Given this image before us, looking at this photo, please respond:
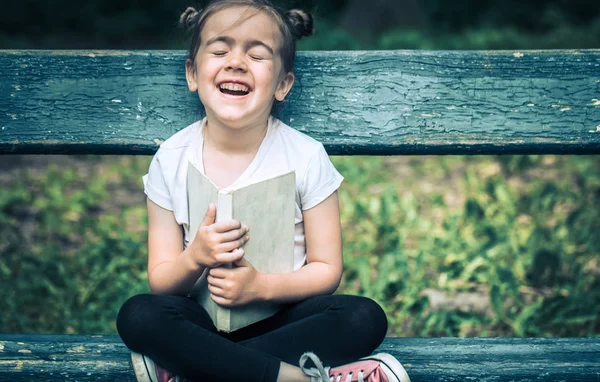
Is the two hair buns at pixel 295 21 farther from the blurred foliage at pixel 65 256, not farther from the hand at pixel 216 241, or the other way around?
the blurred foliage at pixel 65 256

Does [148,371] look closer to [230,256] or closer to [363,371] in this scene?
[230,256]

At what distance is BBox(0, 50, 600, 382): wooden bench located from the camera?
2088 mm

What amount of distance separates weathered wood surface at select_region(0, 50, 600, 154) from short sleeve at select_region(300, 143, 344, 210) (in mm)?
143

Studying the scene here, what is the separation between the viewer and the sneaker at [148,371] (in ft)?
5.73

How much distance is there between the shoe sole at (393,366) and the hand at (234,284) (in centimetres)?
33

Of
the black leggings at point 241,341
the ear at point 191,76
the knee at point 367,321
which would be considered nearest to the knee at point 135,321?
the black leggings at point 241,341

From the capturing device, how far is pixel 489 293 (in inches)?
129

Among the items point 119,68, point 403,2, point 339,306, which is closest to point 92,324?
point 119,68

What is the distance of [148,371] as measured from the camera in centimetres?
175

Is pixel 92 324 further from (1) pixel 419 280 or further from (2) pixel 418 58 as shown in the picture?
(2) pixel 418 58

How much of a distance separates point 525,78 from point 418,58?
0.30 meters

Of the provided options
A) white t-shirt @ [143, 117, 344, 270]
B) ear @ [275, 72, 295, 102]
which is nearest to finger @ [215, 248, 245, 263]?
white t-shirt @ [143, 117, 344, 270]

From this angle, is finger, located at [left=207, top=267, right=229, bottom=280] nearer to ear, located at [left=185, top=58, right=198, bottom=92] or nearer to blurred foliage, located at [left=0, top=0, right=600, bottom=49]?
ear, located at [left=185, top=58, right=198, bottom=92]

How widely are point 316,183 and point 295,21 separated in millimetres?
435
